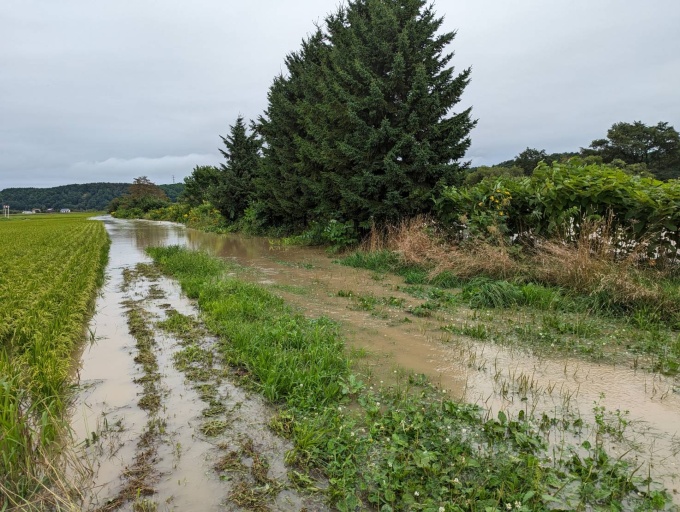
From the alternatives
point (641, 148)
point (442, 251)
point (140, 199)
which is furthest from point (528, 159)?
point (140, 199)

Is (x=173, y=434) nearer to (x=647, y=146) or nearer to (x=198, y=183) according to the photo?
(x=198, y=183)

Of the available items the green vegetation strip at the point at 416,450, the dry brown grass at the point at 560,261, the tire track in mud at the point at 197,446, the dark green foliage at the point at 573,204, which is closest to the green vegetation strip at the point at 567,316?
the dry brown grass at the point at 560,261

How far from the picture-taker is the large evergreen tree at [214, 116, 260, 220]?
81.1ft

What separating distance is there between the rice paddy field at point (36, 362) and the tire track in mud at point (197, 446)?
1.20 ft

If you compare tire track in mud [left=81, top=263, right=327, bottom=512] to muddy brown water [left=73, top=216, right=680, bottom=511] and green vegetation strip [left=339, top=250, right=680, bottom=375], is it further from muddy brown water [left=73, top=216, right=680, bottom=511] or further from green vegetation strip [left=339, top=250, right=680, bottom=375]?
green vegetation strip [left=339, top=250, right=680, bottom=375]

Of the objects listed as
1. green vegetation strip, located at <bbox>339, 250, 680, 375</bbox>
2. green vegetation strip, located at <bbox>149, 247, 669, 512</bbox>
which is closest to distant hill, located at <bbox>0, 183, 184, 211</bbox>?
green vegetation strip, located at <bbox>339, 250, 680, 375</bbox>

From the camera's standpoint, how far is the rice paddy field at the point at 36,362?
2281mm

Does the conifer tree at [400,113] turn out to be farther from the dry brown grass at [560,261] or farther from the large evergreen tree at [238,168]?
the large evergreen tree at [238,168]

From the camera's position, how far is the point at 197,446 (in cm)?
270

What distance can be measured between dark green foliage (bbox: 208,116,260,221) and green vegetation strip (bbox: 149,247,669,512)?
21.9 meters

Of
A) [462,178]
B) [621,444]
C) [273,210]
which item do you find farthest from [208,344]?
[273,210]

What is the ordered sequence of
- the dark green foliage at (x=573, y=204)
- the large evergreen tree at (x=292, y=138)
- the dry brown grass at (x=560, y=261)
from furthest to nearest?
1. the large evergreen tree at (x=292, y=138)
2. the dark green foliage at (x=573, y=204)
3. the dry brown grass at (x=560, y=261)

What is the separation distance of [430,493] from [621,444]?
58.2 inches

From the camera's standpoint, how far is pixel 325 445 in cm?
269
